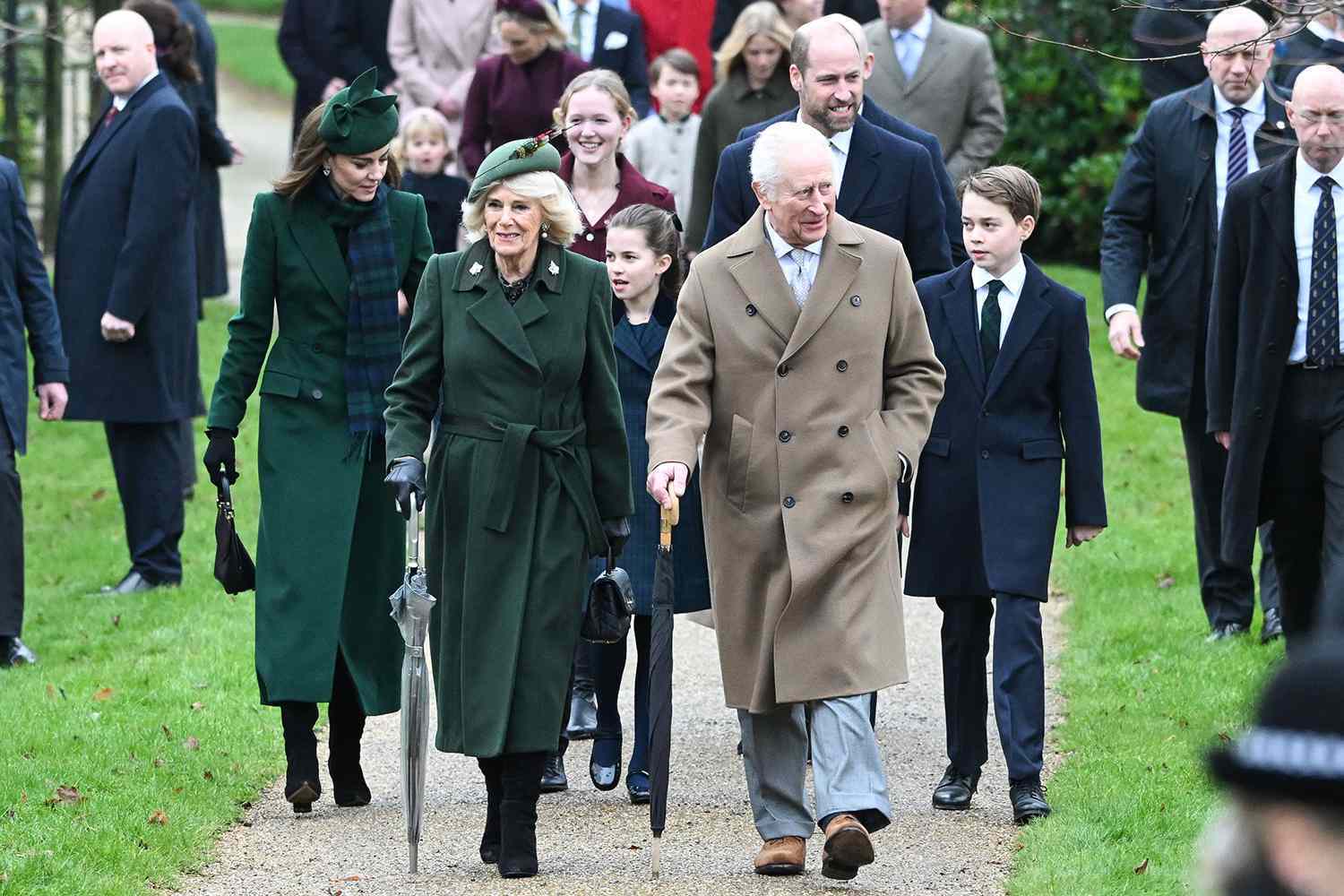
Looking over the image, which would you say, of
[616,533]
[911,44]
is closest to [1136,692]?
[616,533]

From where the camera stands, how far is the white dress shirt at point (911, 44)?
34.3ft

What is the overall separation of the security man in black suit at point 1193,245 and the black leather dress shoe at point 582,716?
2542mm

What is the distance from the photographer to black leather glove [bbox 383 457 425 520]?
19.3ft

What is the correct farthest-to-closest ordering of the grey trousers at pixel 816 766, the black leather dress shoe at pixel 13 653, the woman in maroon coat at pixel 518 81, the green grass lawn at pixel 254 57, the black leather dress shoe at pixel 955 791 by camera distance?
1. the green grass lawn at pixel 254 57
2. the woman in maroon coat at pixel 518 81
3. the black leather dress shoe at pixel 13 653
4. the black leather dress shoe at pixel 955 791
5. the grey trousers at pixel 816 766

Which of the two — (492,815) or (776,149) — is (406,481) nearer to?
(492,815)

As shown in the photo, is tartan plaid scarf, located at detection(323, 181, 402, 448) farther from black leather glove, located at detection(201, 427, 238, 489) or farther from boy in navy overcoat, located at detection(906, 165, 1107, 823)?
boy in navy overcoat, located at detection(906, 165, 1107, 823)

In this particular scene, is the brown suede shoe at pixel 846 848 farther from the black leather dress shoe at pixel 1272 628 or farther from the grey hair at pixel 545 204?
the black leather dress shoe at pixel 1272 628

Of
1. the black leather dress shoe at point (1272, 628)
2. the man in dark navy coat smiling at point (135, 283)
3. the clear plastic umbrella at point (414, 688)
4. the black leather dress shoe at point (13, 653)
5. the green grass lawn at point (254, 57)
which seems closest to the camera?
the clear plastic umbrella at point (414, 688)

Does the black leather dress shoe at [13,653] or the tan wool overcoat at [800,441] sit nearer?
the tan wool overcoat at [800,441]

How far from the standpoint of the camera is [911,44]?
1047cm

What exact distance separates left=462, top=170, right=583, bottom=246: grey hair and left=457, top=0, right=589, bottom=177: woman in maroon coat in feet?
16.7

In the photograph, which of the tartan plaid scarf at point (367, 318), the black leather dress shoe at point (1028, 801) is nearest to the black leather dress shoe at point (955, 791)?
the black leather dress shoe at point (1028, 801)

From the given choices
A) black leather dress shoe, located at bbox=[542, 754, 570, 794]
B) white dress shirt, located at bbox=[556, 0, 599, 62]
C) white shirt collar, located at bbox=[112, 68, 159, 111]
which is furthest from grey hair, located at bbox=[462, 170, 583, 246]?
white dress shirt, located at bbox=[556, 0, 599, 62]

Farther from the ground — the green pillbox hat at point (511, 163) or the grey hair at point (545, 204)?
the green pillbox hat at point (511, 163)
